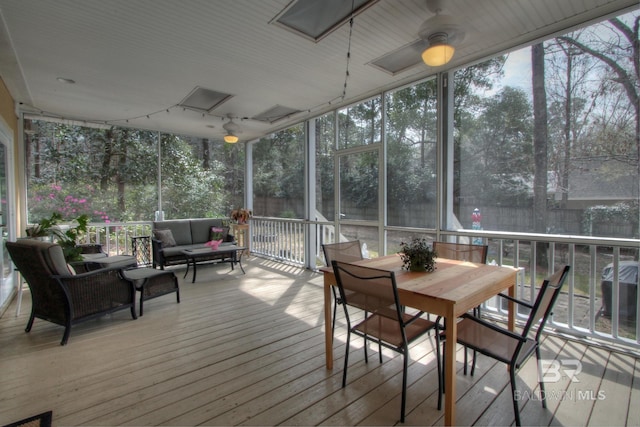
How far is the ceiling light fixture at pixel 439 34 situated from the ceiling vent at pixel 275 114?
9.68 ft

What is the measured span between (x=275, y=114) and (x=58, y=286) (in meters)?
3.91

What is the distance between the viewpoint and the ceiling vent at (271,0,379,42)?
2426 millimetres

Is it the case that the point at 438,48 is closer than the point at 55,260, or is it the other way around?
the point at 438,48

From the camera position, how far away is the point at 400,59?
3338 millimetres

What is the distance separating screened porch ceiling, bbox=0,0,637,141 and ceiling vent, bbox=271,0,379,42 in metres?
0.08

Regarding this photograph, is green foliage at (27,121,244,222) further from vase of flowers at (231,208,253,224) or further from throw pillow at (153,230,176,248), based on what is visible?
throw pillow at (153,230,176,248)

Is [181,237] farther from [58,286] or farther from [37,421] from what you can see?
[37,421]

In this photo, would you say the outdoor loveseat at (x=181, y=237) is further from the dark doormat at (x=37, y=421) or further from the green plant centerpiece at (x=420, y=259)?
the green plant centerpiece at (x=420, y=259)

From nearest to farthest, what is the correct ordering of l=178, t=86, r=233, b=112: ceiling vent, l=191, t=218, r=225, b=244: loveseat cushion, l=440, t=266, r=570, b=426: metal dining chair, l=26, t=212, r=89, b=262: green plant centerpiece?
l=440, t=266, r=570, b=426: metal dining chair < l=26, t=212, r=89, b=262: green plant centerpiece < l=178, t=86, r=233, b=112: ceiling vent < l=191, t=218, r=225, b=244: loveseat cushion

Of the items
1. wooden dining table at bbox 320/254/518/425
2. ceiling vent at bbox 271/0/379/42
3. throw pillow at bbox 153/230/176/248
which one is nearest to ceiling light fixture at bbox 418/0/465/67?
ceiling vent at bbox 271/0/379/42

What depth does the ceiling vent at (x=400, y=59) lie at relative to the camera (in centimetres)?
307

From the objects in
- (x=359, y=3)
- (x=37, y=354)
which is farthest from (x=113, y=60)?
(x=37, y=354)

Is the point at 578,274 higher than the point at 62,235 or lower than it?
lower

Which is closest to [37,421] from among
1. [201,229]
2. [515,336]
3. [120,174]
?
[515,336]
